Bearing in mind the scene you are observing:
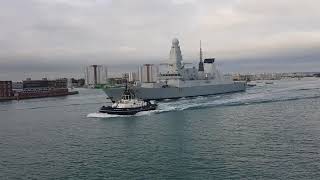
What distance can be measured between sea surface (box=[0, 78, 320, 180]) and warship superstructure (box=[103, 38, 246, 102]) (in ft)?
60.1

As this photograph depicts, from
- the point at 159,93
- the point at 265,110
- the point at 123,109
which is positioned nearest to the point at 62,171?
the point at 123,109

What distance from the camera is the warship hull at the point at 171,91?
50.5 meters

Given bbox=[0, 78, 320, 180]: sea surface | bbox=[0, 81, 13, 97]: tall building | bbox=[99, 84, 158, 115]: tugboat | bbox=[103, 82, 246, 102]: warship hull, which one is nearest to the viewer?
bbox=[0, 78, 320, 180]: sea surface

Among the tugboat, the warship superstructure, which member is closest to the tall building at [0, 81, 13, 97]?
the warship superstructure

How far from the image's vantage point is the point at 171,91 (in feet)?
185

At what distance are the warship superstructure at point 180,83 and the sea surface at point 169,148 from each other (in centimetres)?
1832

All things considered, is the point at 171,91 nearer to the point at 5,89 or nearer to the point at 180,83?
the point at 180,83

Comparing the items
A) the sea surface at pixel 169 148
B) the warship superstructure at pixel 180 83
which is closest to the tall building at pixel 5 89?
the warship superstructure at pixel 180 83

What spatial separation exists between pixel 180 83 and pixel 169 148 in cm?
3777

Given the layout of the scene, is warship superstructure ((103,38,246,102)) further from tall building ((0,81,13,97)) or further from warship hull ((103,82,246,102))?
tall building ((0,81,13,97))

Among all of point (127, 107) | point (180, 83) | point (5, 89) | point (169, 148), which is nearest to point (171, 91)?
point (180, 83)

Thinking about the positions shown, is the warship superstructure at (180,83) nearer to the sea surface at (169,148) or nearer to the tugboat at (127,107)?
the tugboat at (127,107)

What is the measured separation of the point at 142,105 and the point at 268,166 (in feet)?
77.9

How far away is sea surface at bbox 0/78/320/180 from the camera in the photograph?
1639cm
